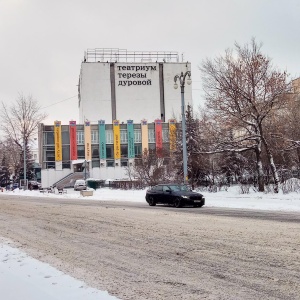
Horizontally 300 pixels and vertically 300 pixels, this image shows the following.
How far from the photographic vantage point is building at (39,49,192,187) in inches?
3258

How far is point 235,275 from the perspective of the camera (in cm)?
732

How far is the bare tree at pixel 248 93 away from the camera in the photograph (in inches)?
1198

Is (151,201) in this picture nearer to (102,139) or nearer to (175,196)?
(175,196)

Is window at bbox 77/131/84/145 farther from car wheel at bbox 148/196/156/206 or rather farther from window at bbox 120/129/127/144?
car wheel at bbox 148/196/156/206

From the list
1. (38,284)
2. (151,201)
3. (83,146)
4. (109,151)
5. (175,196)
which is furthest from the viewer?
(109,151)

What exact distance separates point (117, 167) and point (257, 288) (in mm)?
74989

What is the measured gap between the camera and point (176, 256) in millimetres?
9148

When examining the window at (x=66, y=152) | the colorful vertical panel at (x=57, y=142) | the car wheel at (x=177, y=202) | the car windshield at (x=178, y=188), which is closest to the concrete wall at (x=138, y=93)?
the window at (x=66, y=152)

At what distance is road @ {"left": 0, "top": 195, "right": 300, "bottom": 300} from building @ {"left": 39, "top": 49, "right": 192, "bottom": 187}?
64.2m

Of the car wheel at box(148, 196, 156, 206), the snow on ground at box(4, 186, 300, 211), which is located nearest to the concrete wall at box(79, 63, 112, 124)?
the snow on ground at box(4, 186, 300, 211)

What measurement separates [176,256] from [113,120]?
3083 inches

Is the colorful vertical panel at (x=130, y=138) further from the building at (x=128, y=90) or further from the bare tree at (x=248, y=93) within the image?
the bare tree at (x=248, y=93)

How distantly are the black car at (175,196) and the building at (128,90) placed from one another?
62005mm

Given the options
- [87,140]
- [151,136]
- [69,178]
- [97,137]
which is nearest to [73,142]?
[87,140]
